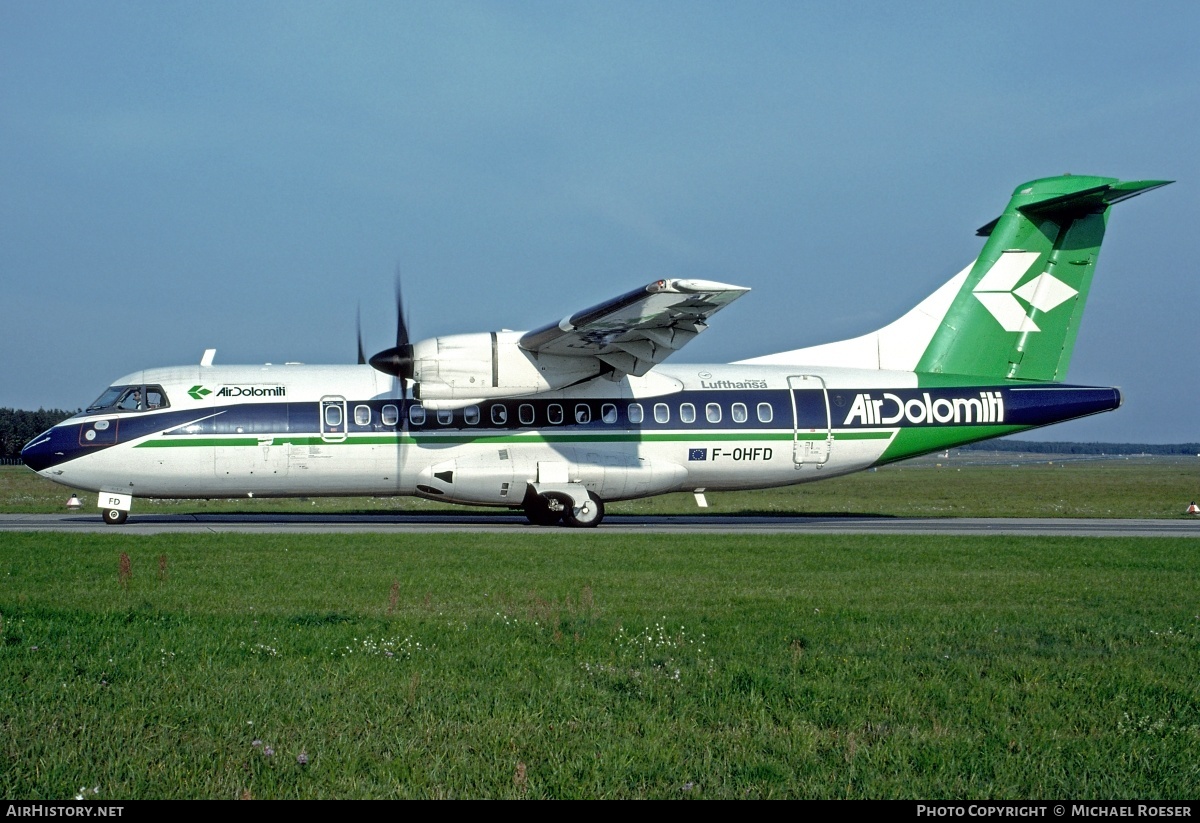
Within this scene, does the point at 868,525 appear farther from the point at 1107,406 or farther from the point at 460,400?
the point at 460,400

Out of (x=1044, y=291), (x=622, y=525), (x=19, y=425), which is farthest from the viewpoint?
(x=19, y=425)

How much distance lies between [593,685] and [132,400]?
18138mm

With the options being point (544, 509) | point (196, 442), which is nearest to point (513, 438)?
point (544, 509)

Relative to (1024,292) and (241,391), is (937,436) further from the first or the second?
(241,391)

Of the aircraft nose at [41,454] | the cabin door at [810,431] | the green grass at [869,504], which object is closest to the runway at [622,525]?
the aircraft nose at [41,454]

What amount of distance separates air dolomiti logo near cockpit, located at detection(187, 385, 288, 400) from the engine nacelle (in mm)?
3454

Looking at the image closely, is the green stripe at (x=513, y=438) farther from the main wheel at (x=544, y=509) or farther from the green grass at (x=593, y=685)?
the green grass at (x=593, y=685)

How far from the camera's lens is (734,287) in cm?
1745

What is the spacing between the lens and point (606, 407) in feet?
73.8

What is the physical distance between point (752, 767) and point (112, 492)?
66.1ft

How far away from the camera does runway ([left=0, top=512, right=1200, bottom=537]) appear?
2033 cm

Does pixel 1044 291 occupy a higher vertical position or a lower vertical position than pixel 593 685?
higher

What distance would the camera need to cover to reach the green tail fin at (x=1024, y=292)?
23.8 meters

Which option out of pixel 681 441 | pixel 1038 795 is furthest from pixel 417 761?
pixel 681 441
